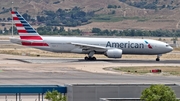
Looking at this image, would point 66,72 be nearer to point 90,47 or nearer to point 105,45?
point 90,47

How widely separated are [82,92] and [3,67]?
3587cm

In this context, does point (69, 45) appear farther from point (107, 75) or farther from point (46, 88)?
point (46, 88)

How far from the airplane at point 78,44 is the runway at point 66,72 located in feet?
4.88

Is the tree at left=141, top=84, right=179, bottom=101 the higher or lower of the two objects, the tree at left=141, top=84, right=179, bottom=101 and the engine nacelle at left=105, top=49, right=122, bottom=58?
the higher

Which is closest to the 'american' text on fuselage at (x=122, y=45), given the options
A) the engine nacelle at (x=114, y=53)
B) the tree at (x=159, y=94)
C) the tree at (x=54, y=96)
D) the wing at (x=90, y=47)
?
the wing at (x=90, y=47)

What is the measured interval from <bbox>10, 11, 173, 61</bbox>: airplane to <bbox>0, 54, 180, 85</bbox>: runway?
4.88 ft

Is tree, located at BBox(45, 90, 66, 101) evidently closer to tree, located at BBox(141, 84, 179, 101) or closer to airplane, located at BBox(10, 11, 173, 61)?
tree, located at BBox(141, 84, 179, 101)

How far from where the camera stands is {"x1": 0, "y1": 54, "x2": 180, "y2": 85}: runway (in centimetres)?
6650

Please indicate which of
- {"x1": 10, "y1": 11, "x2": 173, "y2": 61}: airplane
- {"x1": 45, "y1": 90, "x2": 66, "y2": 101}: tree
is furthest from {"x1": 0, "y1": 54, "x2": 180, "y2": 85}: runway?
{"x1": 45, "y1": 90, "x2": 66, "y2": 101}: tree

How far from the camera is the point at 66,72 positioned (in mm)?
76000

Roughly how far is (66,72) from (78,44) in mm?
16233

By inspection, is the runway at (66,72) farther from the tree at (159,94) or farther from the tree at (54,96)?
the tree at (159,94)

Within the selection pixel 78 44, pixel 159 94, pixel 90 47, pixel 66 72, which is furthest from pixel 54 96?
pixel 90 47

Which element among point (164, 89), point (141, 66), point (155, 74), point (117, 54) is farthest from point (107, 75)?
A: point (164, 89)
